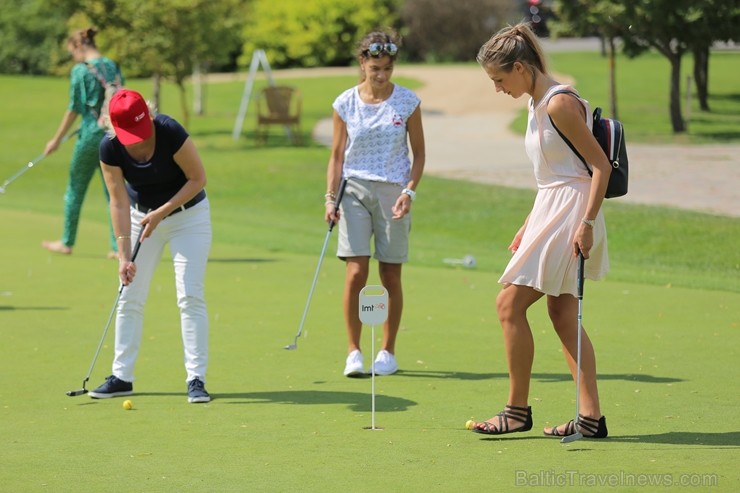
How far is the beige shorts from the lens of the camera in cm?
767

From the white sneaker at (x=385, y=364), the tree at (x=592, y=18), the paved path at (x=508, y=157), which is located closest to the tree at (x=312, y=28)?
the paved path at (x=508, y=157)

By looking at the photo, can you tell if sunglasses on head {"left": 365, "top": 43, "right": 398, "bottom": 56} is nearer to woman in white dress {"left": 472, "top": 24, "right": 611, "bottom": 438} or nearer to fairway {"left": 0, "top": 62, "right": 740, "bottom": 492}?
woman in white dress {"left": 472, "top": 24, "right": 611, "bottom": 438}

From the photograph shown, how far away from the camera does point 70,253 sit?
41.8 feet

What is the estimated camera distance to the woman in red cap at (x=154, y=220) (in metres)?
6.68

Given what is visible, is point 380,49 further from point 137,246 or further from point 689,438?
point 689,438

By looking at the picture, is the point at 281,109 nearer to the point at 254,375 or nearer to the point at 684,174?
the point at 684,174

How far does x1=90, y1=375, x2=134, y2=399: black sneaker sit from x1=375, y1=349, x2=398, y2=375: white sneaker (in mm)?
1512

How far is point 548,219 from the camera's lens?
18.8ft

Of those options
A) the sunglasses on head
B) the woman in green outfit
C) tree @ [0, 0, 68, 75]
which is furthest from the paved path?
tree @ [0, 0, 68, 75]

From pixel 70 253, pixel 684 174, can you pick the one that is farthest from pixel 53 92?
pixel 70 253

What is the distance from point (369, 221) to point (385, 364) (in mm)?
896

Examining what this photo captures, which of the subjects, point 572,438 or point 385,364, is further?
point 385,364

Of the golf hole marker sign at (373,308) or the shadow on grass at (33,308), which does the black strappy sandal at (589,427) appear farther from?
the shadow on grass at (33,308)

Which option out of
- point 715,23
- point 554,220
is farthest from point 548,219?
point 715,23
